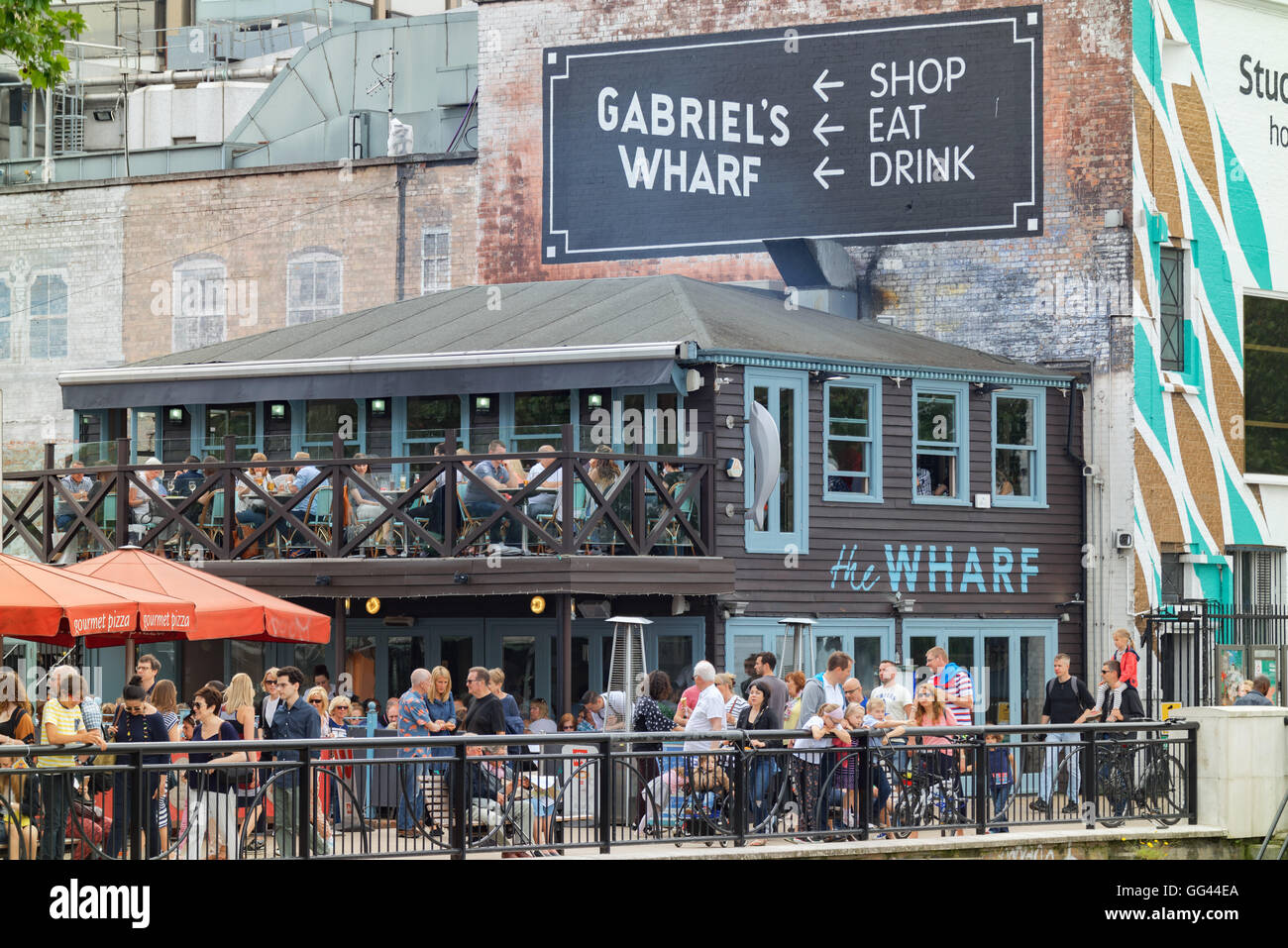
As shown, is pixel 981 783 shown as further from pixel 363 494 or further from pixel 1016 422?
pixel 1016 422

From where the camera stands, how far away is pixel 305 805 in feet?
49.2

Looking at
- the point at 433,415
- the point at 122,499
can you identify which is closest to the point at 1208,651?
the point at 433,415

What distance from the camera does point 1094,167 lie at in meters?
28.3

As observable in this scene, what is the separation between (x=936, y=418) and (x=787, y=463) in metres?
2.53

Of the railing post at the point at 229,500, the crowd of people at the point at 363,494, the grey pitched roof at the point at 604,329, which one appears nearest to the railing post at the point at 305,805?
the crowd of people at the point at 363,494

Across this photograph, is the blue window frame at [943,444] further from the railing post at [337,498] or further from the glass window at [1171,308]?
the railing post at [337,498]

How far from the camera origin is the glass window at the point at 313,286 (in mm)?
33656

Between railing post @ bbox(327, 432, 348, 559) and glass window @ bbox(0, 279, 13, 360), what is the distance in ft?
44.1

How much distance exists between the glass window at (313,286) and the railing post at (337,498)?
9.71 metres

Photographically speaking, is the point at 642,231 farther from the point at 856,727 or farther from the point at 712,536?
the point at 856,727

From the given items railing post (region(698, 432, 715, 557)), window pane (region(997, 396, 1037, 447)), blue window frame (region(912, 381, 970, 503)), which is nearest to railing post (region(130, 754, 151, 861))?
railing post (region(698, 432, 715, 557))

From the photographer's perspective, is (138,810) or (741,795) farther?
(741,795)

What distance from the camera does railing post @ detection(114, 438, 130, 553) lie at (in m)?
25.1
